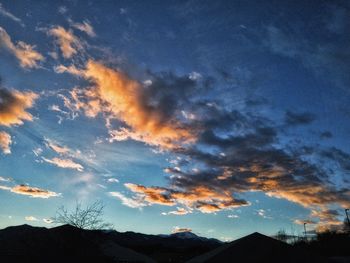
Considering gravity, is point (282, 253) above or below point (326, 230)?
below

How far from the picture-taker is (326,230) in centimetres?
9906

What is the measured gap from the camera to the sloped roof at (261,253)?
375 inches

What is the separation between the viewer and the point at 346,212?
270 feet

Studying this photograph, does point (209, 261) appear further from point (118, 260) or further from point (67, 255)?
point (118, 260)

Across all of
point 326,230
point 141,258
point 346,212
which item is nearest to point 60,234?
point 141,258

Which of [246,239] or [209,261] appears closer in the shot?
[209,261]

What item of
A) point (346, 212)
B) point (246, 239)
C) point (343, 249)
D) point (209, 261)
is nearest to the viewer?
point (209, 261)

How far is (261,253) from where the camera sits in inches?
380

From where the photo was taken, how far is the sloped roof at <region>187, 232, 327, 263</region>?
9.53 meters

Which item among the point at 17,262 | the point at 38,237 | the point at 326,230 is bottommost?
the point at 17,262

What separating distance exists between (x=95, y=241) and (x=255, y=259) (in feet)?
84.0

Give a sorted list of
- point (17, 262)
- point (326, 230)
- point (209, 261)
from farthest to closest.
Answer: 1. point (326, 230)
2. point (17, 262)
3. point (209, 261)

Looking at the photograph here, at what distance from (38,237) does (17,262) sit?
2.69 meters

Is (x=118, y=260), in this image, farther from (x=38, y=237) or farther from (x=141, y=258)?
(x=38, y=237)
